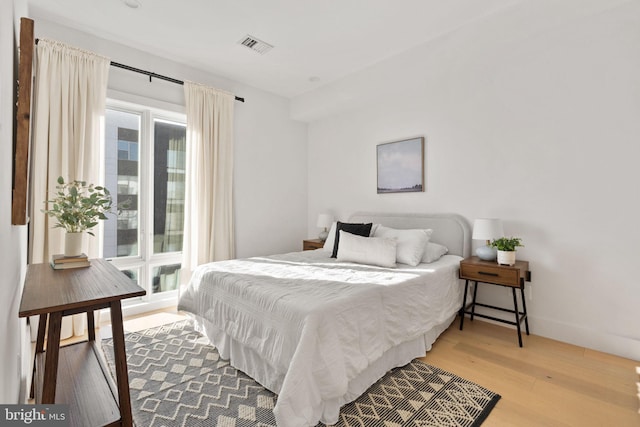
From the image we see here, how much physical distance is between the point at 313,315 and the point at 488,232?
6.54 feet

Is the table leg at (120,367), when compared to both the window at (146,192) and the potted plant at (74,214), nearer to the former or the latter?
the potted plant at (74,214)

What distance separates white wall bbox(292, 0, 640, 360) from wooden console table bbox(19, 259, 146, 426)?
3.22m

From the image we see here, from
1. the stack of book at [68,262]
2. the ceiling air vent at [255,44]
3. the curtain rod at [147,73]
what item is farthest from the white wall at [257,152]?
the stack of book at [68,262]

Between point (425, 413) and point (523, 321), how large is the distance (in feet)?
5.78

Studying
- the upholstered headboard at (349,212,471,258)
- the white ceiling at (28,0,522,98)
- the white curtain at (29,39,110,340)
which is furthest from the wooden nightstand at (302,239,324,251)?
the white curtain at (29,39,110,340)

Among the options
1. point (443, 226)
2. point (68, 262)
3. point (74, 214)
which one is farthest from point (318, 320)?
point (443, 226)

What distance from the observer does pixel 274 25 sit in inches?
114

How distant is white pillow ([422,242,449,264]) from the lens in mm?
3049

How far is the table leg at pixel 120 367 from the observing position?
1.34m

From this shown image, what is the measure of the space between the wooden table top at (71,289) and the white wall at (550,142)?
3179 millimetres

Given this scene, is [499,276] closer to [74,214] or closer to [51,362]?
[51,362]

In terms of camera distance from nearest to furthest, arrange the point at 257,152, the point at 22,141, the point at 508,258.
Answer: the point at 22,141
the point at 508,258
the point at 257,152

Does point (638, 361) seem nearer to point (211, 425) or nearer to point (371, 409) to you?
point (371, 409)

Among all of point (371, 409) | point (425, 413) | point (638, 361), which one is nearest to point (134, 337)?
point (371, 409)
